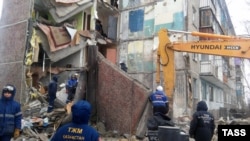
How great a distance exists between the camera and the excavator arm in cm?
951

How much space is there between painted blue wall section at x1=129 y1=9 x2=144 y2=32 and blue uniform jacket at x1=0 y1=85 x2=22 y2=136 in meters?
18.1

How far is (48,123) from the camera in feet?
35.9

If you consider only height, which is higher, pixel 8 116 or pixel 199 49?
pixel 199 49

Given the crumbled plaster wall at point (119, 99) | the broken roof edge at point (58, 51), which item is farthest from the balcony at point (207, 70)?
the crumbled plaster wall at point (119, 99)

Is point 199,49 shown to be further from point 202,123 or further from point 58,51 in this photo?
point 58,51

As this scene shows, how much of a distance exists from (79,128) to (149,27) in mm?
20159

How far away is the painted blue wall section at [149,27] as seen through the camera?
22.7 meters

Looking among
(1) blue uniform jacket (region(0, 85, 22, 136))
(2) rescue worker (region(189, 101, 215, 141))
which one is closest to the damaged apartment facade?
(2) rescue worker (region(189, 101, 215, 141))

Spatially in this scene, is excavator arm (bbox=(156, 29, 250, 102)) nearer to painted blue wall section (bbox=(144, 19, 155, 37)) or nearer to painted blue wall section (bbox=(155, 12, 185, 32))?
painted blue wall section (bbox=(155, 12, 185, 32))

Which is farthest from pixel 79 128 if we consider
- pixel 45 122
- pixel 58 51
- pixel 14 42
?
pixel 14 42

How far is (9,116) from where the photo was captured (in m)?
5.98

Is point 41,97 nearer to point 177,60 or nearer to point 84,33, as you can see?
point 84,33

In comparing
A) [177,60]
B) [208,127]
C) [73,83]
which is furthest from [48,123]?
[177,60]

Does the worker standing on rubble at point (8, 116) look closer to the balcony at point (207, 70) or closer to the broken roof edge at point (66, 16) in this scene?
the broken roof edge at point (66, 16)
